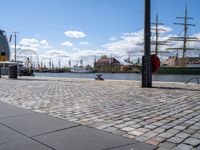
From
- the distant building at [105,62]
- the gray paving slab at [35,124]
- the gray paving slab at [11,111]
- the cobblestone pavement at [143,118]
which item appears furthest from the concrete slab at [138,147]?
the distant building at [105,62]

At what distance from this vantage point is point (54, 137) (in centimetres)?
529

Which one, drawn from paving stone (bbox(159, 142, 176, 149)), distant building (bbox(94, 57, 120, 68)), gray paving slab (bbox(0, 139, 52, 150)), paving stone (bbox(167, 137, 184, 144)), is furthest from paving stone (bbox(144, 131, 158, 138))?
distant building (bbox(94, 57, 120, 68))

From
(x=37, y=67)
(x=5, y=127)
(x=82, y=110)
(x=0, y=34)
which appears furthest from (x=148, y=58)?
(x=37, y=67)

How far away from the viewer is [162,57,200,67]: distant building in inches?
3989

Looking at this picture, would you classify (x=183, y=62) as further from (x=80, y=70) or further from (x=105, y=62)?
(x=105, y=62)

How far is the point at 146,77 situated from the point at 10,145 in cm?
1078

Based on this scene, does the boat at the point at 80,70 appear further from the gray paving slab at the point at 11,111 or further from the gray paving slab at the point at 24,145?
the gray paving slab at the point at 24,145

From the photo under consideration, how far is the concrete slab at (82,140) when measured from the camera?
4762 millimetres

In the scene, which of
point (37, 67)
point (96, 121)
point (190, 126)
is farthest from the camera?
point (37, 67)

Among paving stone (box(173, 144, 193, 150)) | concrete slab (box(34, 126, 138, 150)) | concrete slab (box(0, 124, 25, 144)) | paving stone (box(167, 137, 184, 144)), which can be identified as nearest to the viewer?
paving stone (box(173, 144, 193, 150))

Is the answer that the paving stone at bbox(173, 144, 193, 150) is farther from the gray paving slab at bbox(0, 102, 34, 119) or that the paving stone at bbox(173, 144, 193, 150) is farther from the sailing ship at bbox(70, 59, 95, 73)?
the sailing ship at bbox(70, 59, 95, 73)

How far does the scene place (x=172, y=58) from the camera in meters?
109

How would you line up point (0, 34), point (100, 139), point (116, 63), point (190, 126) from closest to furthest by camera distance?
point (100, 139) → point (190, 126) → point (0, 34) → point (116, 63)

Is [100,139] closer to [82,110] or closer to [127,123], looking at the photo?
[127,123]
